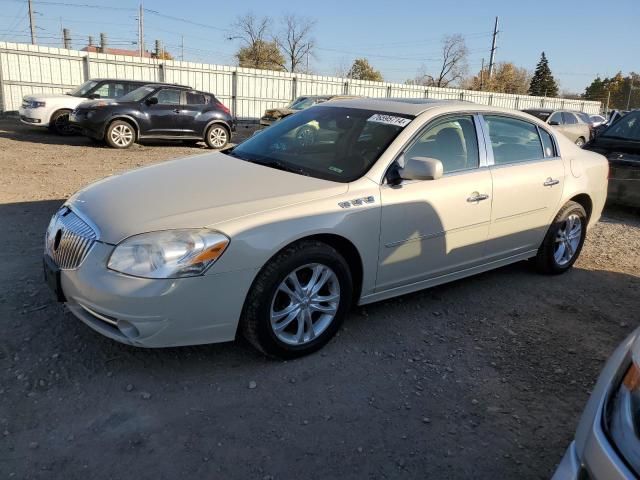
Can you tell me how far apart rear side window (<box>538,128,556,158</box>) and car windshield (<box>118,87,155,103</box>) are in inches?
429

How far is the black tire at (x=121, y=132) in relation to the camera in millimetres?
12727

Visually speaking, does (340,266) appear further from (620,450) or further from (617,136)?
→ (617,136)

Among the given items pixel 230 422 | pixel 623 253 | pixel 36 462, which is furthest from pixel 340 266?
pixel 623 253

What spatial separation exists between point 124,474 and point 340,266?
1668 millimetres

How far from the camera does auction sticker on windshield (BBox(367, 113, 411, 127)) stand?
3.88 m

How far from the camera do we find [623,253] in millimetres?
6195

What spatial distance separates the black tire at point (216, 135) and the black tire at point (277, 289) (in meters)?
11.7

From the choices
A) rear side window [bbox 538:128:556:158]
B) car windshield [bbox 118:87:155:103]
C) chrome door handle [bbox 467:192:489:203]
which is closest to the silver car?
chrome door handle [bbox 467:192:489:203]

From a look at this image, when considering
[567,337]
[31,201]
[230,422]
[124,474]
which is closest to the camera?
[124,474]

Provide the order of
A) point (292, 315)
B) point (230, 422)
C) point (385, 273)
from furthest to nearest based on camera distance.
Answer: point (385, 273), point (292, 315), point (230, 422)

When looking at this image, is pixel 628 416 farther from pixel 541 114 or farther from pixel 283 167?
pixel 541 114

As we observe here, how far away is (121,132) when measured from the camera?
42.4 ft

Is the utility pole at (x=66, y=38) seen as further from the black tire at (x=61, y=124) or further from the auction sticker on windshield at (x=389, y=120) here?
the auction sticker on windshield at (x=389, y=120)

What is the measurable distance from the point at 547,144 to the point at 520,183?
783mm
